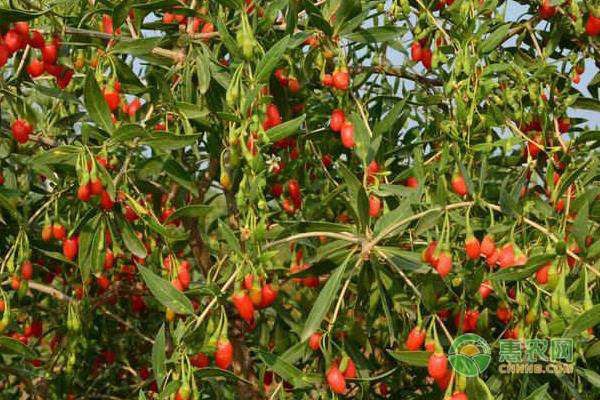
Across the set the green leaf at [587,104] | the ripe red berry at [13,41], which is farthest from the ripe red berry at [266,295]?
the green leaf at [587,104]

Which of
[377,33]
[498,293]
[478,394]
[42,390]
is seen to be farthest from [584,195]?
[42,390]

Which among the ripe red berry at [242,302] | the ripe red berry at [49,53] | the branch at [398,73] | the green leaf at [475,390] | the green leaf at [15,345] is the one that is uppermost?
the ripe red berry at [49,53]

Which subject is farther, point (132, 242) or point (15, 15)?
point (132, 242)

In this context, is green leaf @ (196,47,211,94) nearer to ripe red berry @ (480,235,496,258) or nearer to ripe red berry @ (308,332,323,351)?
ripe red berry @ (308,332,323,351)

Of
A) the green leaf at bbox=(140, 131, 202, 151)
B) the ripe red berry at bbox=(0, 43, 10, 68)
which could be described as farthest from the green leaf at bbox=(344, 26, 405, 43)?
the ripe red berry at bbox=(0, 43, 10, 68)

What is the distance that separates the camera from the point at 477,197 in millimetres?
2361

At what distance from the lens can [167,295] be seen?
2.34 meters

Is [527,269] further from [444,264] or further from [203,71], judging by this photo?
[203,71]

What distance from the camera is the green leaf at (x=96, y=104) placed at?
2.38 meters

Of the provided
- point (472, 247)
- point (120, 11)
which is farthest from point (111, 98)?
point (472, 247)

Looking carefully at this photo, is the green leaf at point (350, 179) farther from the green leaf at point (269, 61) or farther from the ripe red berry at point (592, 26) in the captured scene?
the ripe red berry at point (592, 26)

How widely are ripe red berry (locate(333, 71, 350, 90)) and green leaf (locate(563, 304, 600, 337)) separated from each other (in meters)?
1.07

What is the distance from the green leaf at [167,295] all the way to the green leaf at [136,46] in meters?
0.71

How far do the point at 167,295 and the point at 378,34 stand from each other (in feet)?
3.95
